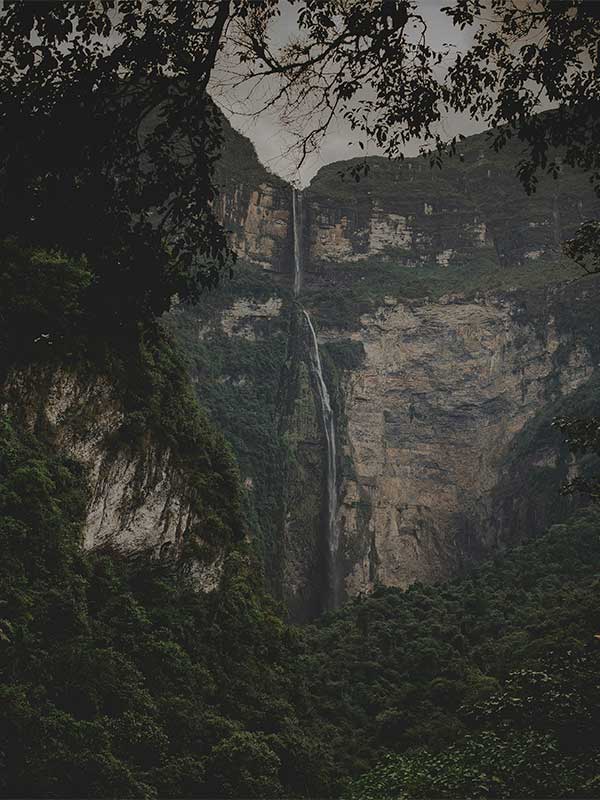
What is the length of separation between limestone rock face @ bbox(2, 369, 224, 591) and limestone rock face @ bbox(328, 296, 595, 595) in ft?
87.9

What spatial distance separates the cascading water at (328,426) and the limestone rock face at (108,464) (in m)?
24.5

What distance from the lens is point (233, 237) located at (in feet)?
173

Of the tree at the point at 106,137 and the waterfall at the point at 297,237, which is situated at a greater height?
the waterfall at the point at 297,237

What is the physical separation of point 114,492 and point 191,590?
3359 mm

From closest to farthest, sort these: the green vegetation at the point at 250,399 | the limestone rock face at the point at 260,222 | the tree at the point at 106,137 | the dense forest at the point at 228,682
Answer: the tree at the point at 106,137 → the dense forest at the point at 228,682 → the green vegetation at the point at 250,399 → the limestone rock face at the point at 260,222

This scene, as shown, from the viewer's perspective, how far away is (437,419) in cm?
4822

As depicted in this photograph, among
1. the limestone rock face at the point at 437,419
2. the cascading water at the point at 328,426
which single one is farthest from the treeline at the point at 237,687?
the limestone rock face at the point at 437,419

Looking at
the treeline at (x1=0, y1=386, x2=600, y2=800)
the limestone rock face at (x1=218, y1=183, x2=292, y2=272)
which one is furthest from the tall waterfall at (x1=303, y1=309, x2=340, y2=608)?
the treeline at (x1=0, y1=386, x2=600, y2=800)

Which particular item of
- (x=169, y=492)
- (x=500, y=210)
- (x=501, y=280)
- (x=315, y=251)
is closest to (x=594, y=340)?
(x=501, y=280)

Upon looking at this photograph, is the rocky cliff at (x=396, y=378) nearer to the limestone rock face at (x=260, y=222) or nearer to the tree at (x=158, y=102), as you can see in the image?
the limestone rock face at (x=260, y=222)

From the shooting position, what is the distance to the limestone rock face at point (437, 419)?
1790 inches

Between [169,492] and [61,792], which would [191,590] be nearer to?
[169,492]

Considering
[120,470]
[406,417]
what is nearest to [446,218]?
[406,417]

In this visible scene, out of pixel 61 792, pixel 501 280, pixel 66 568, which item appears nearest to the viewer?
pixel 61 792
